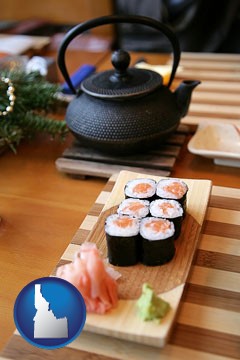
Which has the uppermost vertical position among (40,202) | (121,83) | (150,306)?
(121,83)

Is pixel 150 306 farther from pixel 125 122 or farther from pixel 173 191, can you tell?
pixel 125 122

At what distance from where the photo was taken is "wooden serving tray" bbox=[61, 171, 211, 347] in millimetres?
670

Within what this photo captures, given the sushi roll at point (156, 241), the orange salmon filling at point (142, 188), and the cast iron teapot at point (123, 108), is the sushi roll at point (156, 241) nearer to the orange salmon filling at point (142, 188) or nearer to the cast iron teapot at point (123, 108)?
the orange salmon filling at point (142, 188)

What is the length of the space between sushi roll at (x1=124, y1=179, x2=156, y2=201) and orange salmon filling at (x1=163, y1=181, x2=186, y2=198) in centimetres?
3

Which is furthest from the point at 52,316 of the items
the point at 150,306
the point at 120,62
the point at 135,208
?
the point at 120,62

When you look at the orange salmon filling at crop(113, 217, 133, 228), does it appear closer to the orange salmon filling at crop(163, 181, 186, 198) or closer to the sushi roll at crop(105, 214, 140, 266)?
the sushi roll at crop(105, 214, 140, 266)

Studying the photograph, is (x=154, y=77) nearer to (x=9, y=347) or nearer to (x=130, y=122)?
(x=130, y=122)

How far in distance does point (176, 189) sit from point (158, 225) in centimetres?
13

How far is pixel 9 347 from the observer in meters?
0.71

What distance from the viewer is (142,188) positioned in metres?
0.91

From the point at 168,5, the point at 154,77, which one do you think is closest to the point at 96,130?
the point at 154,77

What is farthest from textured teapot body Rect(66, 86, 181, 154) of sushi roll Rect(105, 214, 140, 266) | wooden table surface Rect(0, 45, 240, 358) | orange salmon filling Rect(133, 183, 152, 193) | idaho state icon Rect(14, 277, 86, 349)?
idaho state icon Rect(14, 277, 86, 349)

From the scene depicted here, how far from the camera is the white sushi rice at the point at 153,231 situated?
2.51 feet

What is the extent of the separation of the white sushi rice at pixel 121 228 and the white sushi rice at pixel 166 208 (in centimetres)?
5
